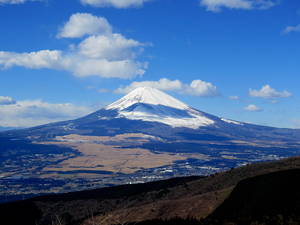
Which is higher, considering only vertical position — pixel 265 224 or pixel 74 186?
pixel 265 224

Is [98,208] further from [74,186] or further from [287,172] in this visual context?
[74,186]

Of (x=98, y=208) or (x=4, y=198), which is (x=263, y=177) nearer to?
(x=98, y=208)

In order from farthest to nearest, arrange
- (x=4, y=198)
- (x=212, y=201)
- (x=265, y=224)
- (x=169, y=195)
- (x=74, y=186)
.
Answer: (x=74, y=186)
(x=4, y=198)
(x=169, y=195)
(x=212, y=201)
(x=265, y=224)

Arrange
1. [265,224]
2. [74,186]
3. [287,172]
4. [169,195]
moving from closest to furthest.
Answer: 1. [265,224]
2. [287,172]
3. [169,195]
4. [74,186]

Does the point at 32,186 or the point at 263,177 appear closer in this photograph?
the point at 263,177

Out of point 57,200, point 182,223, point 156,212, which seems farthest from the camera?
point 57,200

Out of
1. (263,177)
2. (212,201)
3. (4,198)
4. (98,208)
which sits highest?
(263,177)

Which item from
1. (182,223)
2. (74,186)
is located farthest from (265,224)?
(74,186)

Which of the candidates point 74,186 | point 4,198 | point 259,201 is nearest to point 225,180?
point 259,201

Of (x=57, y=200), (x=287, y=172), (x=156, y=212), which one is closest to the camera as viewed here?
(x=287, y=172)
